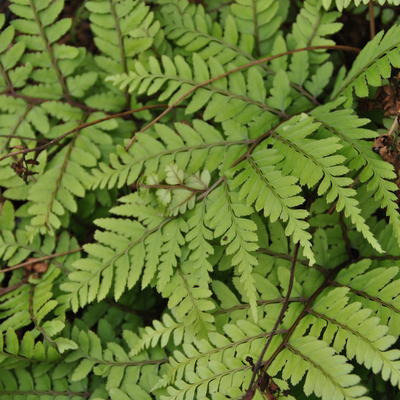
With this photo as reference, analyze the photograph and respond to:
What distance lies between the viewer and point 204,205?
2070 millimetres

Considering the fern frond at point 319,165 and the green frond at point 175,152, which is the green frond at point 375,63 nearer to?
the fern frond at point 319,165

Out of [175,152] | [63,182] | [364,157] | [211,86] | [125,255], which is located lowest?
[125,255]

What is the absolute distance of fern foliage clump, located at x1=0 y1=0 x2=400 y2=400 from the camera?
6.14ft

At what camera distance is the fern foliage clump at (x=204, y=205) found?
1.87 metres

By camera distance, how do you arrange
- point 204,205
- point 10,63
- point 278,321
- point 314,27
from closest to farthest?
point 278,321 → point 204,205 → point 314,27 → point 10,63

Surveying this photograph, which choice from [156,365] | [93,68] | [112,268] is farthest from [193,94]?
→ [156,365]

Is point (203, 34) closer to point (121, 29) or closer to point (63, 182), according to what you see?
point (121, 29)

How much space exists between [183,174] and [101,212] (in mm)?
614

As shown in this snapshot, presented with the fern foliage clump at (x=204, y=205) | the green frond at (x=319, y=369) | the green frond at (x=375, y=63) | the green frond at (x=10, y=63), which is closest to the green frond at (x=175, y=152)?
the fern foliage clump at (x=204, y=205)

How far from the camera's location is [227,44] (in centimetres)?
238

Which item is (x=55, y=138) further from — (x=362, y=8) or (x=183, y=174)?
(x=362, y=8)

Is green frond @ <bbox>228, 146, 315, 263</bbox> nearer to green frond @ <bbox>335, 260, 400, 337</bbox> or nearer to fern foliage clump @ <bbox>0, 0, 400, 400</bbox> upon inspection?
fern foliage clump @ <bbox>0, 0, 400, 400</bbox>

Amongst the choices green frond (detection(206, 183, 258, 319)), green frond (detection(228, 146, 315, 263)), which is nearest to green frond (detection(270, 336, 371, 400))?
green frond (detection(206, 183, 258, 319))

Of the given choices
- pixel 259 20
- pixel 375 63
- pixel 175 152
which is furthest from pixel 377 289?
pixel 259 20
